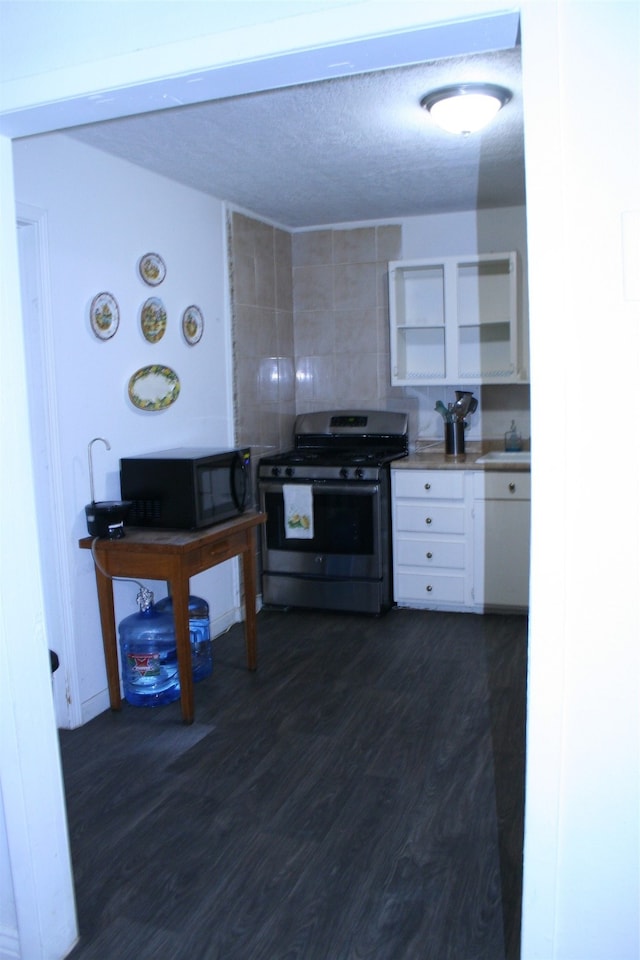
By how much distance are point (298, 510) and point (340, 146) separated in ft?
6.14

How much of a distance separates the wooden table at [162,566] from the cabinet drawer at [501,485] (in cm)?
149


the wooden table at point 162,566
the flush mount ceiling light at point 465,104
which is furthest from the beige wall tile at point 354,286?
the wooden table at point 162,566

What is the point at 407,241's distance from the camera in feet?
15.4

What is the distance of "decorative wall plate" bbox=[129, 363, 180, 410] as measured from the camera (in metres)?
3.37

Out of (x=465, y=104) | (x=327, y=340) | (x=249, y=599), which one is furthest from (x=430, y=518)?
(x=465, y=104)

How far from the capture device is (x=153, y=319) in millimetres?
3494

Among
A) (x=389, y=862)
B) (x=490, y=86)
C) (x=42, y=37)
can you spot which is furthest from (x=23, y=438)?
(x=490, y=86)

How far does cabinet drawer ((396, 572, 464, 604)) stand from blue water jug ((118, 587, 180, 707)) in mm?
1502

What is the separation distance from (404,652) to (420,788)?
1.23 meters

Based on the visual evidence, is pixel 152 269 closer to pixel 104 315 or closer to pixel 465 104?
pixel 104 315

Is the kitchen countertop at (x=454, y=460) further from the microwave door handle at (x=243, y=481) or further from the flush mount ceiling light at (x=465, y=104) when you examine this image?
the flush mount ceiling light at (x=465, y=104)

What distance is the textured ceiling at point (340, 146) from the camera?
2.59m

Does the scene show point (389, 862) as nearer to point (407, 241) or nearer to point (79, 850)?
point (79, 850)

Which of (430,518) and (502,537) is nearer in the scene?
(502,537)
